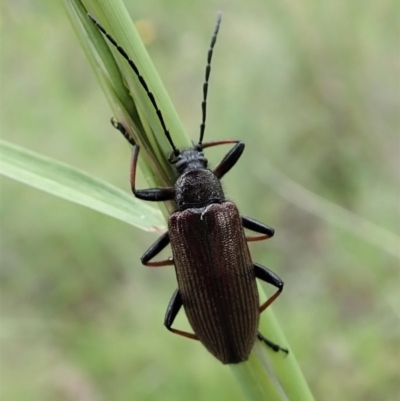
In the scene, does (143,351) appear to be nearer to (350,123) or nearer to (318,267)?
(318,267)

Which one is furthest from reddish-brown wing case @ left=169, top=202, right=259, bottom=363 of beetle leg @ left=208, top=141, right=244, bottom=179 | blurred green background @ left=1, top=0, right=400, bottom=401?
blurred green background @ left=1, top=0, right=400, bottom=401

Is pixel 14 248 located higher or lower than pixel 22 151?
lower

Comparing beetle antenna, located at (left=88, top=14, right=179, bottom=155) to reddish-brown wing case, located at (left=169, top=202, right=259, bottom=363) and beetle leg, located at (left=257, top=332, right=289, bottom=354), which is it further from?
reddish-brown wing case, located at (left=169, top=202, right=259, bottom=363)

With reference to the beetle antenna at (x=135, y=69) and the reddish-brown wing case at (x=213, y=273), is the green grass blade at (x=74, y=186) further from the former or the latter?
the reddish-brown wing case at (x=213, y=273)

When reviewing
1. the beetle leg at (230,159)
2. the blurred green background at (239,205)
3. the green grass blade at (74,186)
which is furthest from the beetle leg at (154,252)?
the blurred green background at (239,205)

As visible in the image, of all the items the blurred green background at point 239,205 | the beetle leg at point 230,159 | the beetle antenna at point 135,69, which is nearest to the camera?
the beetle antenna at point 135,69

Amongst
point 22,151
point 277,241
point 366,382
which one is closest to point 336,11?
point 277,241
